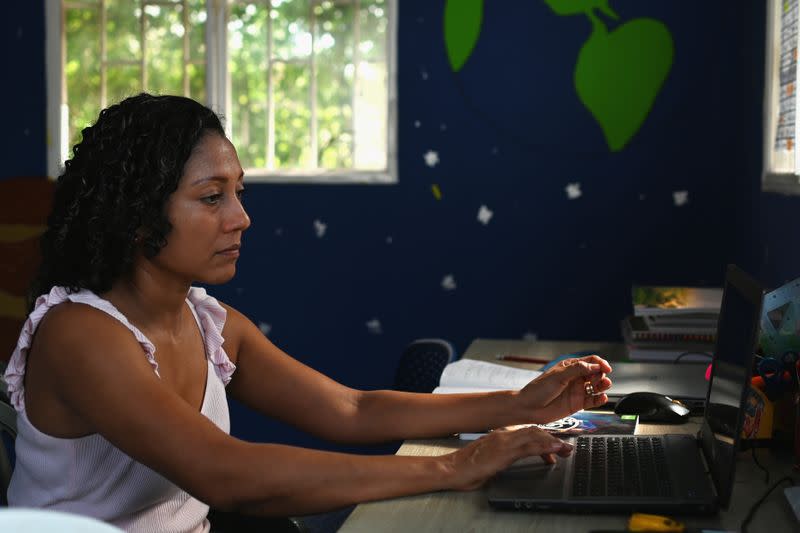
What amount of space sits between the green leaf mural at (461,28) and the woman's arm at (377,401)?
5.42 ft

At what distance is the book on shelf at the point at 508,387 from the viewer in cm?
161

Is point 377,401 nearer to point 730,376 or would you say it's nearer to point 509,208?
point 730,376

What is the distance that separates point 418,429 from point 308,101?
1969mm

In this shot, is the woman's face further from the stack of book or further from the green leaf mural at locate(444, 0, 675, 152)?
the green leaf mural at locate(444, 0, 675, 152)

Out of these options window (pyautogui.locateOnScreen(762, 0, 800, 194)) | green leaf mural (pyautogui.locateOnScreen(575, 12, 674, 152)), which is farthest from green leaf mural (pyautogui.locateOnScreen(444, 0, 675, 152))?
window (pyautogui.locateOnScreen(762, 0, 800, 194))

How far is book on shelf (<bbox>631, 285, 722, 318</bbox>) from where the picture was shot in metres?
2.29

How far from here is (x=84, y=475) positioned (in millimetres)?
1462

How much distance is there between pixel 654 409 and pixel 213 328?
0.73 m

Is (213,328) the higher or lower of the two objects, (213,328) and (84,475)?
the higher

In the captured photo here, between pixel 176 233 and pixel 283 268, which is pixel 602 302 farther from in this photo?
pixel 176 233

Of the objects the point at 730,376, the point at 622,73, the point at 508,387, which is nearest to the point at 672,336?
the point at 508,387

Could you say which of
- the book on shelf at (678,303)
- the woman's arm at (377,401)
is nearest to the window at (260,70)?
the book on shelf at (678,303)

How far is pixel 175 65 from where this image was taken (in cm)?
351

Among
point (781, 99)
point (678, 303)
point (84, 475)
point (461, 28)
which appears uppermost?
point (461, 28)
